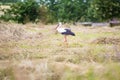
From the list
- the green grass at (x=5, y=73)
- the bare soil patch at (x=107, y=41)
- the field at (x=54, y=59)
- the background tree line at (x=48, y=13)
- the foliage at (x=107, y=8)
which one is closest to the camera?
the field at (x=54, y=59)

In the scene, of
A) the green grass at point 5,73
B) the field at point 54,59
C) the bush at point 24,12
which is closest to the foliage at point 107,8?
the bush at point 24,12

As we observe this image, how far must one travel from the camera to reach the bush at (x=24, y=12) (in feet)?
90.6

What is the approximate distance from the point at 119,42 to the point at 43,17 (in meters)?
17.2

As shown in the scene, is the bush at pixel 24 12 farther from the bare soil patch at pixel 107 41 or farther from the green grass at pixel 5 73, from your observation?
the green grass at pixel 5 73

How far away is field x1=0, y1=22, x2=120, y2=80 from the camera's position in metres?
5.51

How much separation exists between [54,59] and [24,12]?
19.0 metres

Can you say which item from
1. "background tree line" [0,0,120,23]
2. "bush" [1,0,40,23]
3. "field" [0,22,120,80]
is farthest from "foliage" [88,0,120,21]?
"field" [0,22,120,80]

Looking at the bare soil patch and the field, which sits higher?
the field

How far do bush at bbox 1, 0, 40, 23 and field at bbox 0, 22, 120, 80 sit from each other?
11168 millimetres

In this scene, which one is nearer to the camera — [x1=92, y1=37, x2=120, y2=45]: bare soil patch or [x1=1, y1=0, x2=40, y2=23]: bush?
[x1=92, y1=37, x2=120, y2=45]: bare soil patch

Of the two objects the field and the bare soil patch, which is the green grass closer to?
the field

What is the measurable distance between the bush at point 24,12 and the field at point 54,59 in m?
11.2

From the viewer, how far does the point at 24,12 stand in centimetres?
2767

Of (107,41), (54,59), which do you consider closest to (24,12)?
(107,41)
